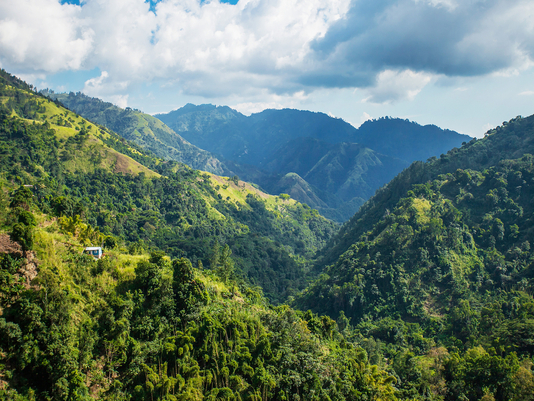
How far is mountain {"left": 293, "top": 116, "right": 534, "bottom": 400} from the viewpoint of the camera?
54.2 meters

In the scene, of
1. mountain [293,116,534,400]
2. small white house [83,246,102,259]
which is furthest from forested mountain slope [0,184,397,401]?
mountain [293,116,534,400]

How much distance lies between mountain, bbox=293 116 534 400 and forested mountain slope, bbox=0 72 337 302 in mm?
39625

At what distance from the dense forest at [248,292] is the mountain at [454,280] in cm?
43

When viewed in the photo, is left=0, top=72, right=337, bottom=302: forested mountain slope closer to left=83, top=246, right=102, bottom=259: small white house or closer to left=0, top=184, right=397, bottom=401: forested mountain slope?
left=83, top=246, right=102, bottom=259: small white house

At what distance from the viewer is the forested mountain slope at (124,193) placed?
114 m

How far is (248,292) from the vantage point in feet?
204

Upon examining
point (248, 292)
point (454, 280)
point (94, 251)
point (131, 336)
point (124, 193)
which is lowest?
point (454, 280)


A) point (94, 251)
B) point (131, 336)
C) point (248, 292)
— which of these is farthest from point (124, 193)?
point (131, 336)

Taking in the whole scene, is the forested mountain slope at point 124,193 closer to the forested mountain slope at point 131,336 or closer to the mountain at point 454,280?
the mountain at point 454,280

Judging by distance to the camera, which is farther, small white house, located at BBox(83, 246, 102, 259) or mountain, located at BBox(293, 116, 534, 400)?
mountain, located at BBox(293, 116, 534, 400)

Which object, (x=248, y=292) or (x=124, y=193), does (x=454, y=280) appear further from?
(x=124, y=193)

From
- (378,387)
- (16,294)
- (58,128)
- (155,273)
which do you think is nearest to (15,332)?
(16,294)

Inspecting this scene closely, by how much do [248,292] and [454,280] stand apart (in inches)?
2251

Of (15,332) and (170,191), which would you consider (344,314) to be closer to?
(15,332)
